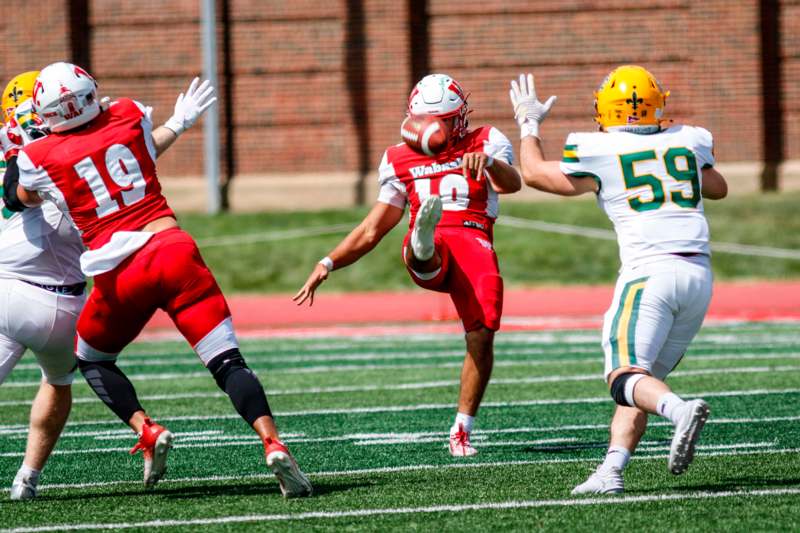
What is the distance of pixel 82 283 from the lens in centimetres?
602

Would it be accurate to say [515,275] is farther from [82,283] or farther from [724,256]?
[82,283]

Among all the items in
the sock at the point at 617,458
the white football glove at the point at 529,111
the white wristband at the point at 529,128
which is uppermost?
the white football glove at the point at 529,111

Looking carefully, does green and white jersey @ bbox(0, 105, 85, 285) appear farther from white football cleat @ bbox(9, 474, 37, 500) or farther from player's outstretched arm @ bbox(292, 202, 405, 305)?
player's outstretched arm @ bbox(292, 202, 405, 305)

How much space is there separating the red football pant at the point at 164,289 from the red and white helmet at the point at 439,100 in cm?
Answer: 184

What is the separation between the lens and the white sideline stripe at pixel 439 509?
197 inches

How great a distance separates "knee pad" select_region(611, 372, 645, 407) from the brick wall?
1730cm

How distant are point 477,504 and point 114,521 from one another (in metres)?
1.45

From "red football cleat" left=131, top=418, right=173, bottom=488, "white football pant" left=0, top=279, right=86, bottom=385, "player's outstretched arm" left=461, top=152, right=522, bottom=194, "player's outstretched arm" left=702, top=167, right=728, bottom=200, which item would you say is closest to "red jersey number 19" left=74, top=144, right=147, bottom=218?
"white football pant" left=0, top=279, right=86, bottom=385

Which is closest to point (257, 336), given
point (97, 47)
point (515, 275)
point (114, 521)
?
point (515, 275)

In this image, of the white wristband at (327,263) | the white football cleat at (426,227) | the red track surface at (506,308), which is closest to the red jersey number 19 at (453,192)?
the white football cleat at (426,227)

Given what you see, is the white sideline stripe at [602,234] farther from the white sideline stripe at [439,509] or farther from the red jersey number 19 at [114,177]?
the red jersey number 19 at [114,177]

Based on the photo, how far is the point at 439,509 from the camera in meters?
5.14

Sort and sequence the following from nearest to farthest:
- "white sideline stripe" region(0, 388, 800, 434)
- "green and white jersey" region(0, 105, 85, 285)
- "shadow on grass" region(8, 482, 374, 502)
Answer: "shadow on grass" region(8, 482, 374, 502) → "green and white jersey" region(0, 105, 85, 285) → "white sideline stripe" region(0, 388, 800, 434)

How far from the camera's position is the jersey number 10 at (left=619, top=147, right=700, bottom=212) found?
535 cm
